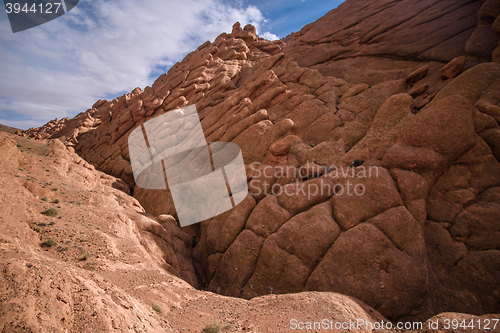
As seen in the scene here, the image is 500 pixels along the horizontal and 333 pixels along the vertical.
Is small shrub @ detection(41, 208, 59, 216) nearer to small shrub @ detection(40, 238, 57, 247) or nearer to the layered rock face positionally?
small shrub @ detection(40, 238, 57, 247)

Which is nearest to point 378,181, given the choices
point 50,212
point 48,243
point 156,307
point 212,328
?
point 212,328

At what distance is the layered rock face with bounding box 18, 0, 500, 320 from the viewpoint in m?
13.0

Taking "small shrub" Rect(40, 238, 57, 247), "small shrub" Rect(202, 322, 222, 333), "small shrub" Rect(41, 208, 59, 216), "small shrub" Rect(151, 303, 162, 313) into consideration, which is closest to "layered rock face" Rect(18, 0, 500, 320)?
"small shrub" Rect(202, 322, 222, 333)

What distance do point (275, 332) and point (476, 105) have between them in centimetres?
2199

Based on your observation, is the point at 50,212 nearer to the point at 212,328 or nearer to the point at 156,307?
the point at 156,307

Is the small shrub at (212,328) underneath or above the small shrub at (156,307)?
underneath

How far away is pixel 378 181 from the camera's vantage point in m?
15.6

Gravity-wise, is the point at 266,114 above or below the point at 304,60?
below

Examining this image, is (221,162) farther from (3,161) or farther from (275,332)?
(275,332)

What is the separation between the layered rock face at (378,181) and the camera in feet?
42.8

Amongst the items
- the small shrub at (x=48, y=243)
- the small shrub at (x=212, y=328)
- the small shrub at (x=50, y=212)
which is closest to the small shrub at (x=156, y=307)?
the small shrub at (x=212, y=328)

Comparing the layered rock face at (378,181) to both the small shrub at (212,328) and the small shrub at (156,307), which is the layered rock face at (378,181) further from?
the small shrub at (156,307)

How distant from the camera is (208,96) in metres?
39.4

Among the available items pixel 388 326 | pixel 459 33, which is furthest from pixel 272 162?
pixel 459 33
